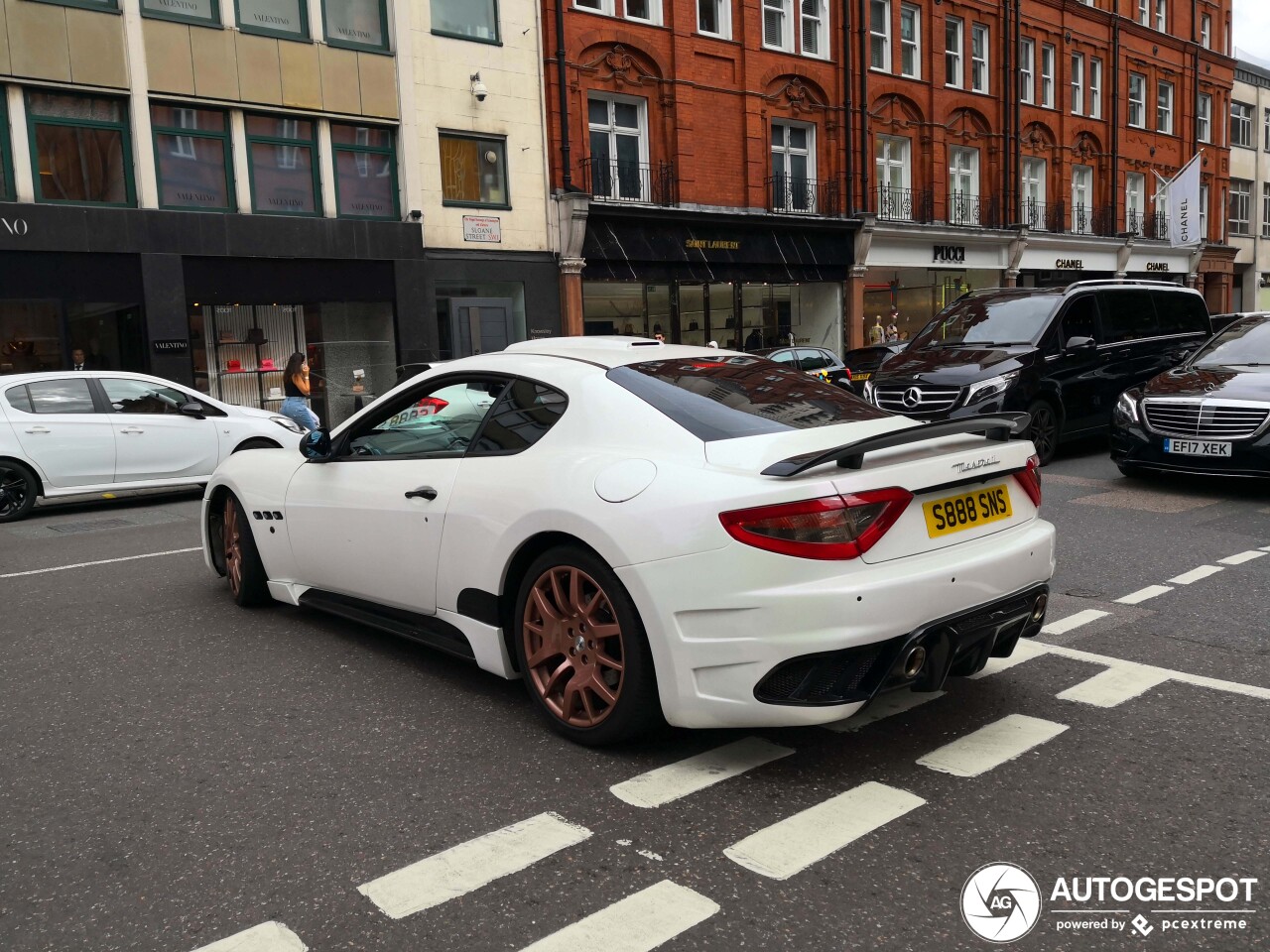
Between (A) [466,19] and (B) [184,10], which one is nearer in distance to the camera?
(B) [184,10]

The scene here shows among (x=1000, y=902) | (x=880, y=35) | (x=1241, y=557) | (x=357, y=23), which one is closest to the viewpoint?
(x=1000, y=902)

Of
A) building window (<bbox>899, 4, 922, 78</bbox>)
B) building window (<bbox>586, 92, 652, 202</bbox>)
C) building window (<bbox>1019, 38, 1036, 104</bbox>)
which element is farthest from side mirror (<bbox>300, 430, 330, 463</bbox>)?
building window (<bbox>1019, 38, 1036, 104</bbox>)

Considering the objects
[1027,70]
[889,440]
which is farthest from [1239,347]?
[1027,70]

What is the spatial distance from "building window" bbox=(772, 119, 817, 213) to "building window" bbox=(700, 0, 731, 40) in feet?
8.68

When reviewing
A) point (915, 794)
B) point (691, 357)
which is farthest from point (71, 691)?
point (915, 794)

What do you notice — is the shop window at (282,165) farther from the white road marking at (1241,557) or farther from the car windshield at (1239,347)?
the white road marking at (1241,557)

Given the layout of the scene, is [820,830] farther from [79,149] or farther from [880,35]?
[880,35]

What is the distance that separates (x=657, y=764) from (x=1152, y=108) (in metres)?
44.7

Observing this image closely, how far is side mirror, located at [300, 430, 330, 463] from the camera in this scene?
5359 millimetres

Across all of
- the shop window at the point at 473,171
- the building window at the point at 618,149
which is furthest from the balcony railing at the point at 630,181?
the shop window at the point at 473,171

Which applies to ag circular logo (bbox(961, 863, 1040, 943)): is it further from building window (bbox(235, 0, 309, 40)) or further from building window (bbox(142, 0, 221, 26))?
building window (bbox(235, 0, 309, 40))

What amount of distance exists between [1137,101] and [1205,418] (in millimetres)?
36782

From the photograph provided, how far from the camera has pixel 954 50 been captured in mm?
32469

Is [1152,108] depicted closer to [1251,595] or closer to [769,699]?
[1251,595]
